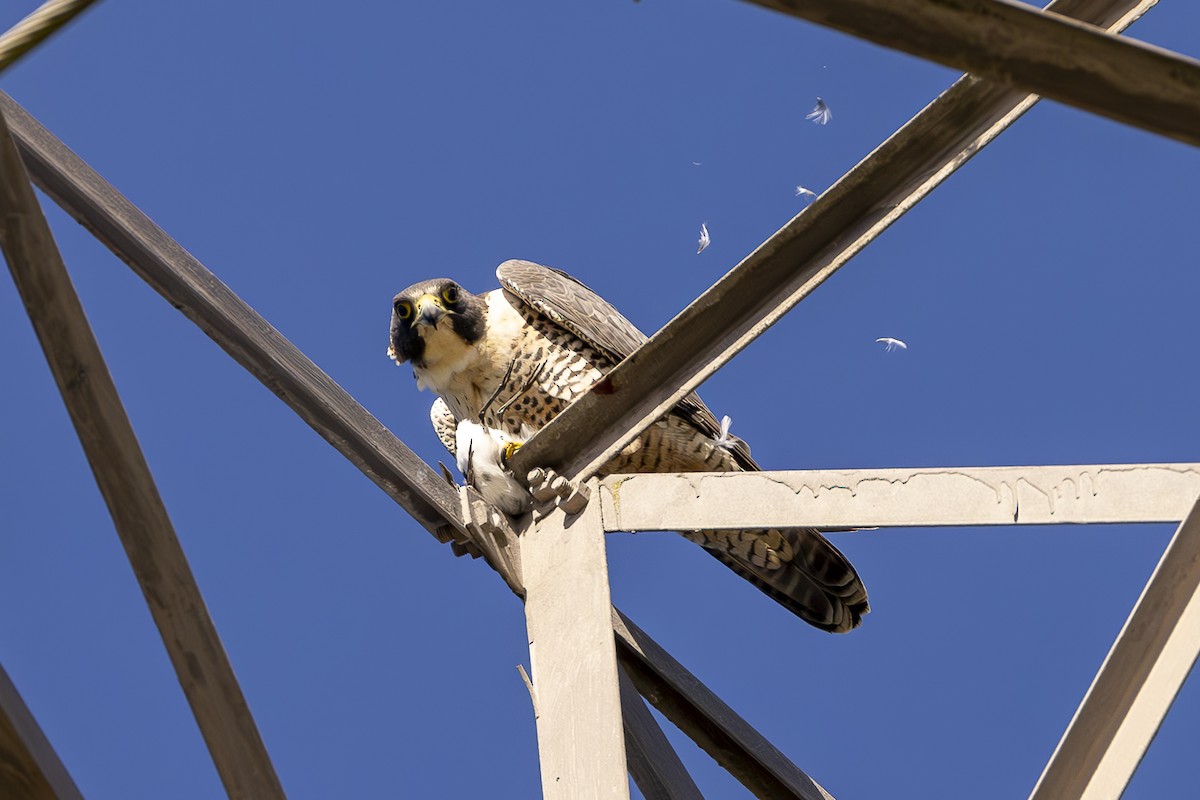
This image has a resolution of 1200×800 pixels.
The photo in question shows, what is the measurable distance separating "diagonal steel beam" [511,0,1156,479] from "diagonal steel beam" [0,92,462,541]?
13.0 inches

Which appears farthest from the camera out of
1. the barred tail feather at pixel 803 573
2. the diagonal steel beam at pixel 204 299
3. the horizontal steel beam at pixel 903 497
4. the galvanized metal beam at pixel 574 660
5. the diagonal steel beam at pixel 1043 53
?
the barred tail feather at pixel 803 573

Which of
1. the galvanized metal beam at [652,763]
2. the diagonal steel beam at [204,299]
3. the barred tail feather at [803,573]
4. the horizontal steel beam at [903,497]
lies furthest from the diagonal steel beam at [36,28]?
the barred tail feather at [803,573]

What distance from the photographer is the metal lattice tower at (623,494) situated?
2.54m

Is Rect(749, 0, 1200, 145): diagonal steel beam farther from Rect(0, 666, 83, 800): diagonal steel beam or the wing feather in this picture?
the wing feather

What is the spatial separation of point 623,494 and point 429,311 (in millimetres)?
2225

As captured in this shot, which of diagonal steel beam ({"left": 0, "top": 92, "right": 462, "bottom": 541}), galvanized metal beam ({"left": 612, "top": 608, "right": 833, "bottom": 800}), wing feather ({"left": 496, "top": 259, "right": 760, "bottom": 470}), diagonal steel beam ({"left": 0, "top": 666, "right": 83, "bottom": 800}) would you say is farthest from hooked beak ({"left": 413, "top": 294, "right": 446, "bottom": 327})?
diagonal steel beam ({"left": 0, "top": 666, "right": 83, "bottom": 800})

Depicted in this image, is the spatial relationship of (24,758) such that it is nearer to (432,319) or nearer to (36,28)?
(36,28)

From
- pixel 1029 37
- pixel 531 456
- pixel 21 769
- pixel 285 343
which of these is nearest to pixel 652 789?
pixel 531 456

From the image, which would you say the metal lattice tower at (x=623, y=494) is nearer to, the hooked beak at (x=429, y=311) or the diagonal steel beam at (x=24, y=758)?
the diagonal steel beam at (x=24, y=758)

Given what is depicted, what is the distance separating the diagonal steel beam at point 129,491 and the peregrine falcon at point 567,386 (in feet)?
8.11

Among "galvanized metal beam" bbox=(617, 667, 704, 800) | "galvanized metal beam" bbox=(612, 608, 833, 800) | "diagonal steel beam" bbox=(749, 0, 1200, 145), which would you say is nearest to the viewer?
"diagonal steel beam" bbox=(749, 0, 1200, 145)

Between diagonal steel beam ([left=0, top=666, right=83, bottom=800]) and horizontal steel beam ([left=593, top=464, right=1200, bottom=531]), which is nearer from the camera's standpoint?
diagonal steel beam ([left=0, top=666, right=83, bottom=800])

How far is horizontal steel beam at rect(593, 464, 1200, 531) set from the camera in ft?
10.3

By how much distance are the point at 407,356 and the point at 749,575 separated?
52.7 inches
